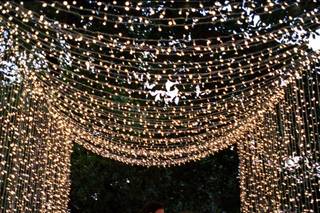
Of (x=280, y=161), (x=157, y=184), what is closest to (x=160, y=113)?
(x=280, y=161)

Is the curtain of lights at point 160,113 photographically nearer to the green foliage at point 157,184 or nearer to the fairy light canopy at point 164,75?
the fairy light canopy at point 164,75

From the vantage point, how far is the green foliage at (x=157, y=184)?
30.3 feet

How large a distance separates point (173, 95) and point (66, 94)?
2429 millimetres

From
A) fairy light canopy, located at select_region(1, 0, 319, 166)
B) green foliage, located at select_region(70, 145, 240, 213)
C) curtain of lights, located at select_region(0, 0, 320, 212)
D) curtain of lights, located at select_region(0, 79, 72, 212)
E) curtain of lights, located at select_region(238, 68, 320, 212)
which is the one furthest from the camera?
green foliage, located at select_region(70, 145, 240, 213)

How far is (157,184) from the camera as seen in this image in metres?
9.28

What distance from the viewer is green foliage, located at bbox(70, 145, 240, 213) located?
9.23m

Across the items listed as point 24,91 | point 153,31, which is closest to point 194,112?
point 24,91

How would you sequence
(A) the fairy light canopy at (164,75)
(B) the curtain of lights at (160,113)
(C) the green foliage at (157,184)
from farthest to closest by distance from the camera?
(C) the green foliage at (157,184), (B) the curtain of lights at (160,113), (A) the fairy light canopy at (164,75)

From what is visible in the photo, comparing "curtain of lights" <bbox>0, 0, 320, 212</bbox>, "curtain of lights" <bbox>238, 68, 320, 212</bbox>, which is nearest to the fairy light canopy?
"curtain of lights" <bbox>0, 0, 320, 212</bbox>

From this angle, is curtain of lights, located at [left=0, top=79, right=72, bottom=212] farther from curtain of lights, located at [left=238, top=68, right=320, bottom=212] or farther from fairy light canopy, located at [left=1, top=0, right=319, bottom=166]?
curtain of lights, located at [left=238, top=68, right=320, bottom=212]

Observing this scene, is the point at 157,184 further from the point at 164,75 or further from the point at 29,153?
the point at 164,75

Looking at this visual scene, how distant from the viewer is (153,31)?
8.20 metres

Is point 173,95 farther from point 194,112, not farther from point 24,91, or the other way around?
point 24,91

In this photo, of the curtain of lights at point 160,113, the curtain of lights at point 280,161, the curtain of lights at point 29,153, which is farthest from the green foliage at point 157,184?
the curtain of lights at point 29,153
